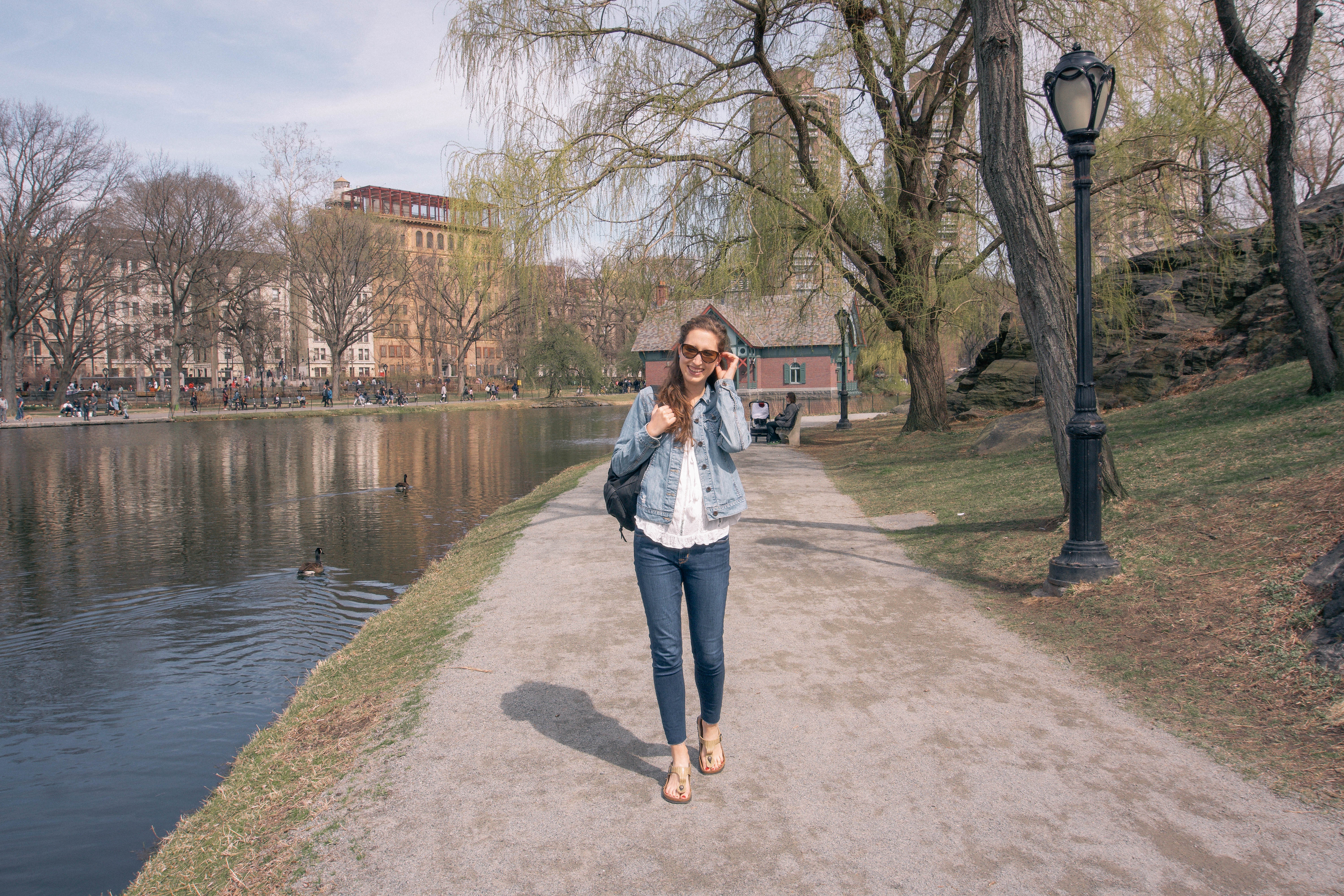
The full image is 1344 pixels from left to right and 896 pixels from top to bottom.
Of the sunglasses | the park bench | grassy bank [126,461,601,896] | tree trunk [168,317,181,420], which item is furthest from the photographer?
tree trunk [168,317,181,420]

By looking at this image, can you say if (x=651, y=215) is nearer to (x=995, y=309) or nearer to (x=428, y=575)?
(x=428, y=575)

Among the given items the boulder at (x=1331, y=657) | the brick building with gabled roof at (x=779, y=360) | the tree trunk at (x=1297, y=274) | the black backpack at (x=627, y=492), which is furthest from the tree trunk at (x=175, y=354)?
the boulder at (x=1331, y=657)

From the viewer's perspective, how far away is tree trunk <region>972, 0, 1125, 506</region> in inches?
314

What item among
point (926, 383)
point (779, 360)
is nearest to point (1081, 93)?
point (926, 383)

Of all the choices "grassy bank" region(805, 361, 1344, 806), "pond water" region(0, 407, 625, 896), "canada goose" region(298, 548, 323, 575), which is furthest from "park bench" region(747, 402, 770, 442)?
"canada goose" region(298, 548, 323, 575)

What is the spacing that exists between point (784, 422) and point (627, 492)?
18904 millimetres

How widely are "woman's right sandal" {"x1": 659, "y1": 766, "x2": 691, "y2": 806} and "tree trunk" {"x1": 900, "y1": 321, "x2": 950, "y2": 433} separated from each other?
15.0 meters

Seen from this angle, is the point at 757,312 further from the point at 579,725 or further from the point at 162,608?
the point at 579,725

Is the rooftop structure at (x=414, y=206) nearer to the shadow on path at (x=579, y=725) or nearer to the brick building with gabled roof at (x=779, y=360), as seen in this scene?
the shadow on path at (x=579, y=725)

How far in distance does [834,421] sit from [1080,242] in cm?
2419

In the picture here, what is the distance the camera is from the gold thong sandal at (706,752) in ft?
12.6

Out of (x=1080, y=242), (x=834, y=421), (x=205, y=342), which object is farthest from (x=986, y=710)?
(x=205, y=342)

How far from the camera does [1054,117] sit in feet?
22.4

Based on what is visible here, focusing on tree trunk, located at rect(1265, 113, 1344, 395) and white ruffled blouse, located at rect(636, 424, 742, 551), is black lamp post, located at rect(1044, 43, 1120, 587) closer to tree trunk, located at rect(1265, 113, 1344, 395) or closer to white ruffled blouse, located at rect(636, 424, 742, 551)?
white ruffled blouse, located at rect(636, 424, 742, 551)
